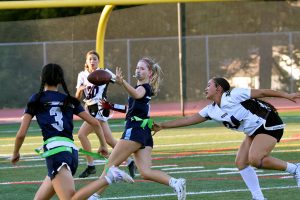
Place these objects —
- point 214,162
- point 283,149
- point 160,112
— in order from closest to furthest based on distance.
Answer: point 214,162, point 283,149, point 160,112

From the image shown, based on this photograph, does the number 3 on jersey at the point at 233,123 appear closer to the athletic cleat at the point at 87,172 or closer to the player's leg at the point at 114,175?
the player's leg at the point at 114,175

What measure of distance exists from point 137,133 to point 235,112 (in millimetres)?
1138

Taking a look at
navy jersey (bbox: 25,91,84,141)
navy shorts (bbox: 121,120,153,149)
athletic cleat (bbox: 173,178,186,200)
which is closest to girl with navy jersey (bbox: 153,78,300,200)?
navy shorts (bbox: 121,120,153,149)

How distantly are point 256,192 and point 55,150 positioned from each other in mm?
2717

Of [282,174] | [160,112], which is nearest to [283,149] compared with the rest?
[282,174]

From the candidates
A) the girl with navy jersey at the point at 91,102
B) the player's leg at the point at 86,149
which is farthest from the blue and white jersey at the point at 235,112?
the girl with navy jersey at the point at 91,102

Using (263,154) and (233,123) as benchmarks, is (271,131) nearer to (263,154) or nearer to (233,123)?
(263,154)

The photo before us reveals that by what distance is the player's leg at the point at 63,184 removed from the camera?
8.39 m

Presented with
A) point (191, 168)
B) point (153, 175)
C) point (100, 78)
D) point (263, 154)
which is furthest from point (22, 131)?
point (191, 168)

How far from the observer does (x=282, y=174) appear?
40.9ft

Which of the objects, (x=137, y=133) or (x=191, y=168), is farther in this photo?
(x=191, y=168)

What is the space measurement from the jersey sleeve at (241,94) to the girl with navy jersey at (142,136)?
2.89ft

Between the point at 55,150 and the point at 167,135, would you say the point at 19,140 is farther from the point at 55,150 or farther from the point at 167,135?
the point at 167,135

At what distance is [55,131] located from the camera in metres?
8.56
